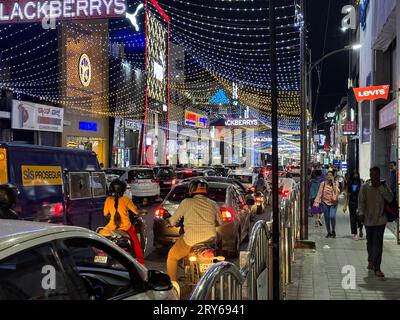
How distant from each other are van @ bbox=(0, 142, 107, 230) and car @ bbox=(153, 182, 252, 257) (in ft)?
4.35

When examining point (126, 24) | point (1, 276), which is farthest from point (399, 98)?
point (126, 24)

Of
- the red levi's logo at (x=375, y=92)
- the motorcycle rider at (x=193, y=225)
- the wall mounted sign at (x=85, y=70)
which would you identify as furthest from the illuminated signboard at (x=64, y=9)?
the motorcycle rider at (x=193, y=225)

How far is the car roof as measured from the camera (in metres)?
2.80

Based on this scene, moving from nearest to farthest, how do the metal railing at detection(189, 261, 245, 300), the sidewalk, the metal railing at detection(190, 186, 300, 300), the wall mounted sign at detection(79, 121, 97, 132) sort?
the metal railing at detection(189, 261, 245, 300), the metal railing at detection(190, 186, 300, 300), the sidewalk, the wall mounted sign at detection(79, 121, 97, 132)

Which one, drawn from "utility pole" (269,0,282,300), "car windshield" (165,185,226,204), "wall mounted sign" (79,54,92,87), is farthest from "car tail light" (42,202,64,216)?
"wall mounted sign" (79,54,92,87)

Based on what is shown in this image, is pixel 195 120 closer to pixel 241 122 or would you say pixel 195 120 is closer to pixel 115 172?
pixel 241 122

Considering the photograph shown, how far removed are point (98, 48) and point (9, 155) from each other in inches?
982

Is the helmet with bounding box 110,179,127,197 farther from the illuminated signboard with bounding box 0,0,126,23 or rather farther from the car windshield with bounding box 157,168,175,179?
the car windshield with bounding box 157,168,175,179

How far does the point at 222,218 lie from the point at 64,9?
1655cm

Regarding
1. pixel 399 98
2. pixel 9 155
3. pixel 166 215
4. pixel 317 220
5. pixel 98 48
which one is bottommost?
pixel 317 220

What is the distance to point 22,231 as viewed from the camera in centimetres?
302

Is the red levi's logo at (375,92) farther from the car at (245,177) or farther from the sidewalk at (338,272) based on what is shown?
the sidewalk at (338,272)

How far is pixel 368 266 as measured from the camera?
9.02 m

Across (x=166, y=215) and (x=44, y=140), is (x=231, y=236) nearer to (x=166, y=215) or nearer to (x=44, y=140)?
(x=166, y=215)
